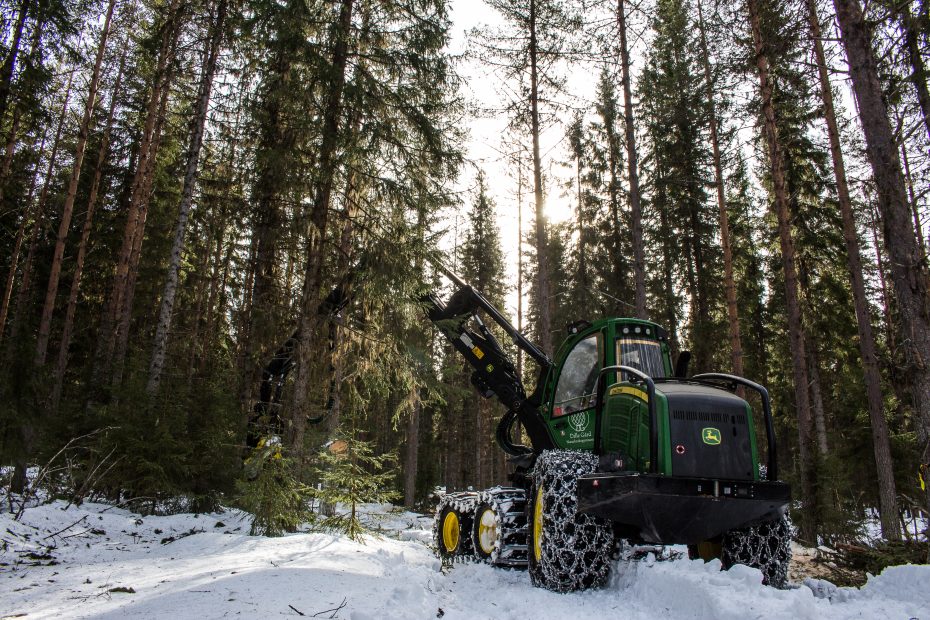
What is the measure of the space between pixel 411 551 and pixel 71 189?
1318cm

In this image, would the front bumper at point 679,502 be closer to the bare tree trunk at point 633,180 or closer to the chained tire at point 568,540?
the chained tire at point 568,540

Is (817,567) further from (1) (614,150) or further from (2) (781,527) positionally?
(1) (614,150)

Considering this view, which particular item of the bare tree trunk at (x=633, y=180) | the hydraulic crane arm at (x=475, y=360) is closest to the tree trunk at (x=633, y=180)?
the bare tree trunk at (x=633, y=180)

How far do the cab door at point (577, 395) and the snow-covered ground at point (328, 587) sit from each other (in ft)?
5.15

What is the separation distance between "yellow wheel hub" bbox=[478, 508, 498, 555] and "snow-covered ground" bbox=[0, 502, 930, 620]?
32cm

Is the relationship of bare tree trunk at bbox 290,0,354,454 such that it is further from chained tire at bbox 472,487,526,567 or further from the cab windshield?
the cab windshield

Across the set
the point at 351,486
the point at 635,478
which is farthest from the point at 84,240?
the point at 635,478

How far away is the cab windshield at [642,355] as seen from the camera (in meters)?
6.53

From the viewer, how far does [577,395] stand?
23.0 feet

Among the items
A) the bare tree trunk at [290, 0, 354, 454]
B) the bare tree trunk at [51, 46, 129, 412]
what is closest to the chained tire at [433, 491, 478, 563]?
the bare tree trunk at [290, 0, 354, 454]

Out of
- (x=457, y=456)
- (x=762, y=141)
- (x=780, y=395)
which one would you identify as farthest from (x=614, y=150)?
(x=457, y=456)

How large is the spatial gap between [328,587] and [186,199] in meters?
9.99

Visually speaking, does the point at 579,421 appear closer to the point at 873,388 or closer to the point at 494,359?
the point at 494,359

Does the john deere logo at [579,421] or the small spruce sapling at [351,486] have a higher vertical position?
the john deere logo at [579,421]
